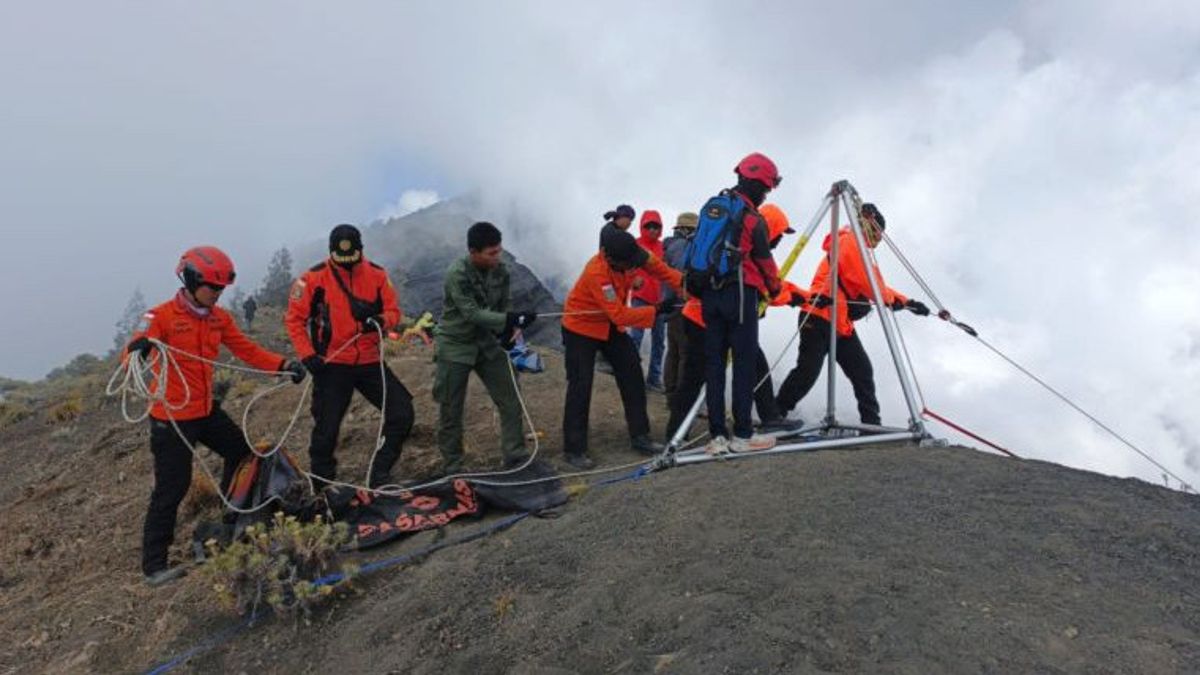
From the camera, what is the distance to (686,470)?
18.6 ft

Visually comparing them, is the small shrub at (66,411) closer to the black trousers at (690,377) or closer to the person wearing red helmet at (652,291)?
the person wearing red helmet at (652,291)

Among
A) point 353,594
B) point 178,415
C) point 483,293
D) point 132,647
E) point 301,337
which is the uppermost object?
point 483,293

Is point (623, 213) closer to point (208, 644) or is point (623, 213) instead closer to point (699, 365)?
point (699, 365)

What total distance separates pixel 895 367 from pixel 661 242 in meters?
4.45

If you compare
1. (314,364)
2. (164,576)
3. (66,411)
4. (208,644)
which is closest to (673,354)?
(314,364)

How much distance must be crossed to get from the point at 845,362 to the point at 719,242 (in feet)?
8.19

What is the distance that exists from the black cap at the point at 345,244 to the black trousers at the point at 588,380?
1959mm

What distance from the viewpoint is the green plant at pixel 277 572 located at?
437cm

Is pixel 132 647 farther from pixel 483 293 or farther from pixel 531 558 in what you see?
pixel 483 293

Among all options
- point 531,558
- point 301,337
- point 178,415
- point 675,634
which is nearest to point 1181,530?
point 675,634

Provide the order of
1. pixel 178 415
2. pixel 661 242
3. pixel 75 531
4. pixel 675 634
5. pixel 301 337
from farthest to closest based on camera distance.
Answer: pixel 661 242 < pixel 75 531 < pixel 301 337 < pixel 178 415 < pixel 675 634

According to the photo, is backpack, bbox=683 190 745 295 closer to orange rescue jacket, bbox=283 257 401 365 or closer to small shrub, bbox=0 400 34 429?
orange rescue jacket, bbox=283 257 401 365

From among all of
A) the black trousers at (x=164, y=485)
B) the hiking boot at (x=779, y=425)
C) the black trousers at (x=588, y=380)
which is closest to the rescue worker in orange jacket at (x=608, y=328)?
the black trousers at (x=588, y=380)

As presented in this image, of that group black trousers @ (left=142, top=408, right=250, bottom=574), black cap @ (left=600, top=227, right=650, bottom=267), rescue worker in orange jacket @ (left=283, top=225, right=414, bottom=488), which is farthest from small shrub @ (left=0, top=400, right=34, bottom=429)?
black cap @ (left=600, top=227, right=650, bottom=267)
